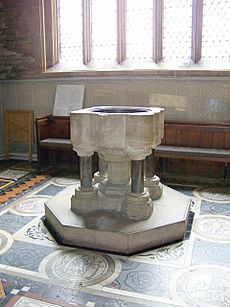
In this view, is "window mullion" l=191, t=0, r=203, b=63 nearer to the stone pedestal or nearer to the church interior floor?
the stone pedestal

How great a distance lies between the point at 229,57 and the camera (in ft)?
16.2

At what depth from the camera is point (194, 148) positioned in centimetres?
470

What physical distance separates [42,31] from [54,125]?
61.3 inches

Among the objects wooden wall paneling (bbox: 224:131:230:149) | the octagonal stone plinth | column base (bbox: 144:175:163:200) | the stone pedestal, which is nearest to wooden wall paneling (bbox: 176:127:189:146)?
wooden wall paneling (bbox: 224:131:230:149)

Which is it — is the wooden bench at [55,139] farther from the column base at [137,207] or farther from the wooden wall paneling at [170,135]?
the column base at [137,207]

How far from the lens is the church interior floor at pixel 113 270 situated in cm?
216

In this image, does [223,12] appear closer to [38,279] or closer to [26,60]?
[26,60]

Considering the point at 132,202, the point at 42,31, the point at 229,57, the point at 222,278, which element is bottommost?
the point at 222,278

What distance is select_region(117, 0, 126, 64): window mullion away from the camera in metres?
5.25

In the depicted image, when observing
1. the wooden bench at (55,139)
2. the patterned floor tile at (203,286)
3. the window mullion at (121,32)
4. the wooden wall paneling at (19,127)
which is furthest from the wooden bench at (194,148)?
the wooden wall paneling at (19,127)

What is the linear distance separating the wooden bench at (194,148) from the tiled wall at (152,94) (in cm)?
22

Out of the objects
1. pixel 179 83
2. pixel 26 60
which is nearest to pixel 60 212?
pixel 179 83

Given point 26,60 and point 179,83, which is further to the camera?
point 26,60

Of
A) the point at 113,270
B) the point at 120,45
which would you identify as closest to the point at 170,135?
the point at 120,45
